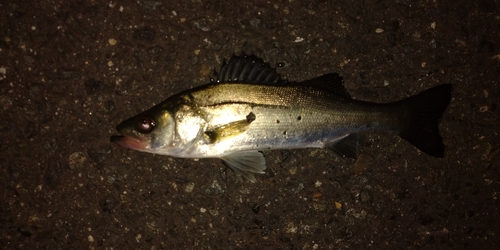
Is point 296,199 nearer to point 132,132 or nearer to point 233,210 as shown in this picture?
point 233,210

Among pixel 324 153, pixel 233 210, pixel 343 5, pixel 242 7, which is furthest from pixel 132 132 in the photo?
pixel 343 5

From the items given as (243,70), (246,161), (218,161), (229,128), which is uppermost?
(243,70)

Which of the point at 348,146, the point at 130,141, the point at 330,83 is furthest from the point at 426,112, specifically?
the point at 130,141

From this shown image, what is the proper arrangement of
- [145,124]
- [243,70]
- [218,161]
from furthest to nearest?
[218,161] < [243,70] < [145,124]

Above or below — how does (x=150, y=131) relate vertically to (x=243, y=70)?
below

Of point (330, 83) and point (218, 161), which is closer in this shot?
point (330, 83)

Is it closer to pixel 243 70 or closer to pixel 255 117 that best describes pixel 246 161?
pixel 255 117

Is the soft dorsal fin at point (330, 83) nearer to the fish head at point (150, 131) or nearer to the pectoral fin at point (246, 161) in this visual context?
the pectoral fin at point (246, 161)

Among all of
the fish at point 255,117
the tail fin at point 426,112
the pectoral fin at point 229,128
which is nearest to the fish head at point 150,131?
the fish at point 255,117
